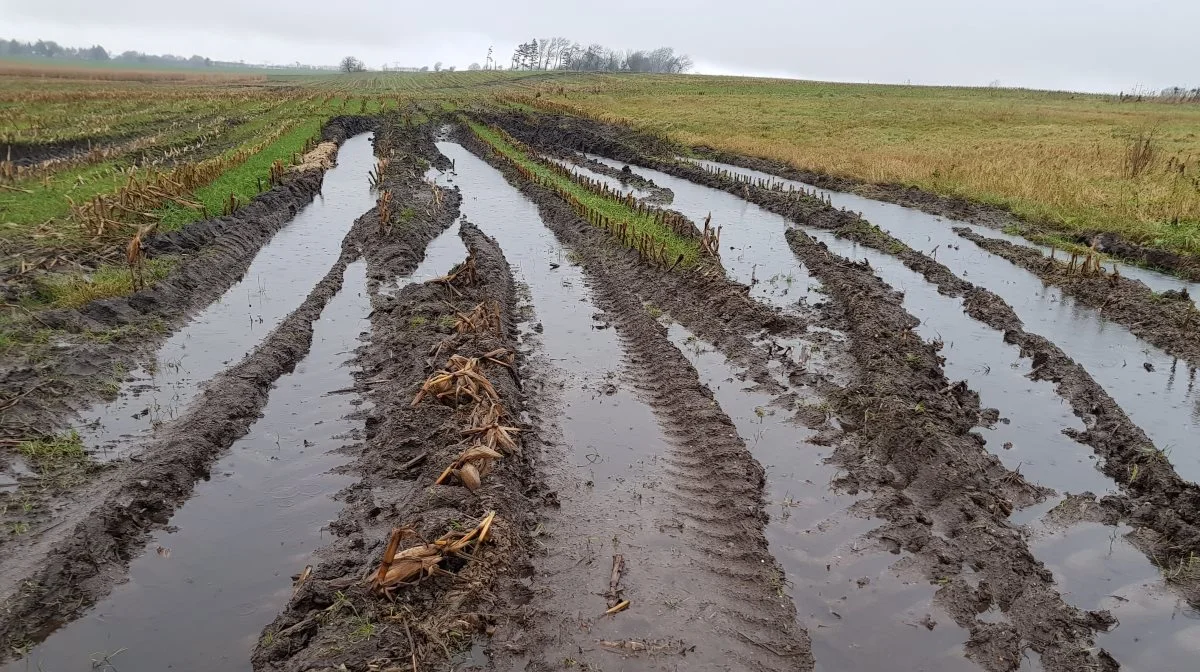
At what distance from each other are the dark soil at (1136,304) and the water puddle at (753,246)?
5057 millimetres

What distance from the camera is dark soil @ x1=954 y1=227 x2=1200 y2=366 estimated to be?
1081cm

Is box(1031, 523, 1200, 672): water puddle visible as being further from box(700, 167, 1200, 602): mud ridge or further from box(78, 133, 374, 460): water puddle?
box(78, 133, 374, 460): water puddle

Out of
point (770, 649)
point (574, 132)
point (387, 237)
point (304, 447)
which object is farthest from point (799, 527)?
point (574, 132)

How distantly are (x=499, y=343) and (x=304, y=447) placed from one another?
289 cm

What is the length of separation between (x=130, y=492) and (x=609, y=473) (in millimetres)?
4418

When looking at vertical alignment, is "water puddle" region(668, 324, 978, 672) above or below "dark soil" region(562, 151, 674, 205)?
below

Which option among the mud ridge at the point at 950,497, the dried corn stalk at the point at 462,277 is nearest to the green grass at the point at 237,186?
the dried corn stalk at the point at 462,277

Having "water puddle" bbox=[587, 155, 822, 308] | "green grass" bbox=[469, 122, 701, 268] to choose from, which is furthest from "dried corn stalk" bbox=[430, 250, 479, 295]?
"water puddle" bbox=[587, 155, 822, 308]

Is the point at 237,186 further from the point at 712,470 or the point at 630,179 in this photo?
the point at 712,470

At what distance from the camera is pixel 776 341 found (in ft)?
34.1

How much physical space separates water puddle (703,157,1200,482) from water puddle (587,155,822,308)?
239 cm

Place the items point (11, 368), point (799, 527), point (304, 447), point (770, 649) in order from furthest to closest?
point (11, 368) < point (304, 447) < point (799, 527) < point (770, 649)

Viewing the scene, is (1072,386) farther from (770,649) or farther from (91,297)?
(91,297)

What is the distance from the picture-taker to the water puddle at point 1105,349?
26.8 ft
